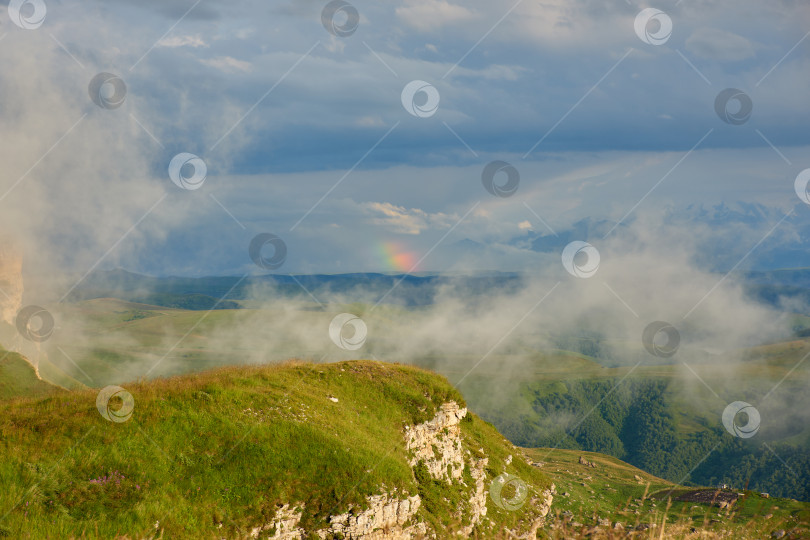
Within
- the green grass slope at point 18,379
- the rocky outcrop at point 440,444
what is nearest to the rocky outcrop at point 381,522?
the rocky outcrop at point 440,444

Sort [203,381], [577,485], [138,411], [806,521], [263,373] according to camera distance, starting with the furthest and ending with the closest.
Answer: [577,485]
[263,373]
[203,381]
[138,411]
[806,521]

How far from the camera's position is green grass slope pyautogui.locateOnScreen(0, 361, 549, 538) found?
2036 centimetres

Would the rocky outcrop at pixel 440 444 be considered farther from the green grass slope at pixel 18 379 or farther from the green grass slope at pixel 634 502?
the green grass slope at pixel 18 379

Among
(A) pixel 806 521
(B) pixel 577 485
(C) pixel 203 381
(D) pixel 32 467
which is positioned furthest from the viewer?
(B) pixel 577 485

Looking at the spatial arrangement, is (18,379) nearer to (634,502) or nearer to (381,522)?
(381,522)

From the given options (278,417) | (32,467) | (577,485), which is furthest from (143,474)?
(577,485)

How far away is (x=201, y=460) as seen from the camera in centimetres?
2530

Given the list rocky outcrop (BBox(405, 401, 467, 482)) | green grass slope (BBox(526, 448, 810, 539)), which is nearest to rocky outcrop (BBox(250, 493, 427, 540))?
rocky outcrop (BBox(405, 401, 467, 482))

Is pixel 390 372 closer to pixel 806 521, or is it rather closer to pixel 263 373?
pixel 263 373

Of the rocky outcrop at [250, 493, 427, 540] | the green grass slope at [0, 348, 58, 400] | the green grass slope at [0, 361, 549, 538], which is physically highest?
the green grass slope at [0, 348, 58, 400]

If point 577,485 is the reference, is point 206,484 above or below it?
below

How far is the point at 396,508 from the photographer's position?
94.6ft

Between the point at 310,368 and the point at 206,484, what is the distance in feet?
53.9

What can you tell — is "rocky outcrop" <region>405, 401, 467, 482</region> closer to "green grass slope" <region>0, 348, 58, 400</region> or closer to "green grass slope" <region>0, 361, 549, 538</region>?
"green grass slope" <region>0, 361, 549, 538</region>
